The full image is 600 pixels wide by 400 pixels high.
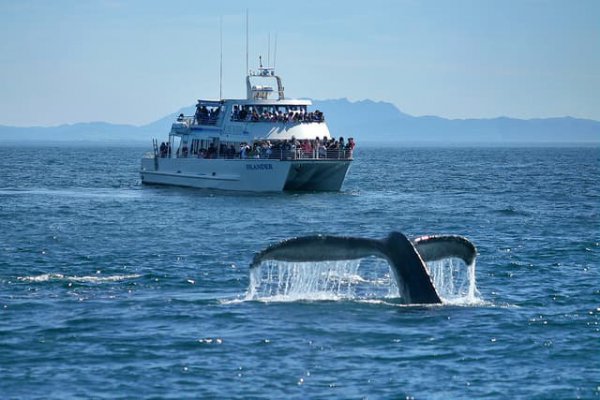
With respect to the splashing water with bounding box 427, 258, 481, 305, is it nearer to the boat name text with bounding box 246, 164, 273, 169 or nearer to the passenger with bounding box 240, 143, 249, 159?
the boat name text with bounding box 246, 164, 273, 169

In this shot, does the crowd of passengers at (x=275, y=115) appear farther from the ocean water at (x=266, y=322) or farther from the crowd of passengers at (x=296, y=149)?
the ocean water at (x=266, y=322)

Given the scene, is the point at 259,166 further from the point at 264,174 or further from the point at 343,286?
the point at 343,286

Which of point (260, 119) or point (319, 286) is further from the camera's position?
point (260, 119)

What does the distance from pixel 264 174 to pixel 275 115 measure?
334 cm

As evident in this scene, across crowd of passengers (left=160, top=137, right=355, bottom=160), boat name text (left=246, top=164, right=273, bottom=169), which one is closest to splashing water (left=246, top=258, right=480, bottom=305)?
crowd of passengers (left=160, top=137, right=355, bottom=160)

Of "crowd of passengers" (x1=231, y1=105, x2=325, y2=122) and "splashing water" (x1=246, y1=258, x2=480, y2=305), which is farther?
"crowd of passengers" (x1=231, y1=105, x2=325, y2=122)

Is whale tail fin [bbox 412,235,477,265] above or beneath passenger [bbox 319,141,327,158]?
beneath

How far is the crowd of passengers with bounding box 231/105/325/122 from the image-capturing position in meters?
54.7

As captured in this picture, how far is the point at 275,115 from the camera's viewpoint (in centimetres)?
5500

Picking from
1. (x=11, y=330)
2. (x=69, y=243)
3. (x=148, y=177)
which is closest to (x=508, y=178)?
(x=148, y=177)

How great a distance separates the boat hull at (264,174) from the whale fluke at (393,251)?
3314 cm

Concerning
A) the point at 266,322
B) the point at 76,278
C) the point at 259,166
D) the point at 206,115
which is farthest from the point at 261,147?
the point at 266,322

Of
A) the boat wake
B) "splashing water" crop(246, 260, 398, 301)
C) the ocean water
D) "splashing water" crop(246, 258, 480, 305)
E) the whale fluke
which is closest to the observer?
the ocean water

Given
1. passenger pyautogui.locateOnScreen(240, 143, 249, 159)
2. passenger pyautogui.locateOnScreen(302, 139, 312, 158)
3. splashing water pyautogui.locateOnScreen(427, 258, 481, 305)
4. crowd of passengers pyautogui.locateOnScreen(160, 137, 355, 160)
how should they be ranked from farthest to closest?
passenger pyautogui.locateOnScreen(240, 143, 249, 159) < passenger pyautogui.locateOnScreen(302, 139, 312, 158) < crowd of passengers pyautogui.locateOnScreen(160, 137, 355, 160) < splashing water pyautogui.locateOnScreen(427, 258, 481, 305)
